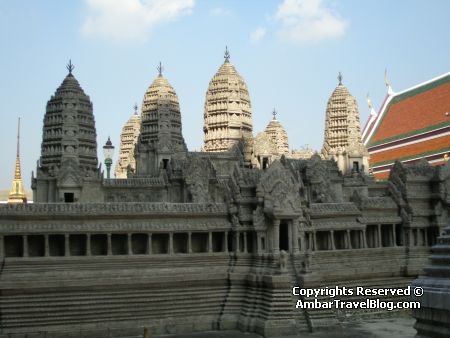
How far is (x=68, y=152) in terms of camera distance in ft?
129

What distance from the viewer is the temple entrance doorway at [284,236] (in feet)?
96.3

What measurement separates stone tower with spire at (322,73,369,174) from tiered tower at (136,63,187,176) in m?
17.5

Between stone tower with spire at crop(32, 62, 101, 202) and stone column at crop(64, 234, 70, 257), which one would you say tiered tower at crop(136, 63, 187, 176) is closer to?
stone tower with spire at crop(32, 62, 101, 202)

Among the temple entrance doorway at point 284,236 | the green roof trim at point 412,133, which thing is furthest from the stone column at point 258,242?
the green roof trim at point 412,133

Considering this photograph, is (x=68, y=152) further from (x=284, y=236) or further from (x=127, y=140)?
(x=127, y=140)

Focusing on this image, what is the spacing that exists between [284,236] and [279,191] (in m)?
2.76

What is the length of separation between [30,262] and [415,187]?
2267 cm

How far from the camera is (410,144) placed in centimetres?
6719

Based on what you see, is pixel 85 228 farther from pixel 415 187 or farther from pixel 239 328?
pixel 415 187

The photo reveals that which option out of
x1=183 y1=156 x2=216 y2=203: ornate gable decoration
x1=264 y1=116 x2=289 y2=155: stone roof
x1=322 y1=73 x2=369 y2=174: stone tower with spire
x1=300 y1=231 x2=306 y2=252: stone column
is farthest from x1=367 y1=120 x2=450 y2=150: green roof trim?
x1=300 y1=231 x2=306 y2=252: stone column

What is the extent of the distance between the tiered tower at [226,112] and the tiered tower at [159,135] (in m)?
5.02

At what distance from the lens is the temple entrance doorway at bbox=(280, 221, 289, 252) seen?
2934cm
